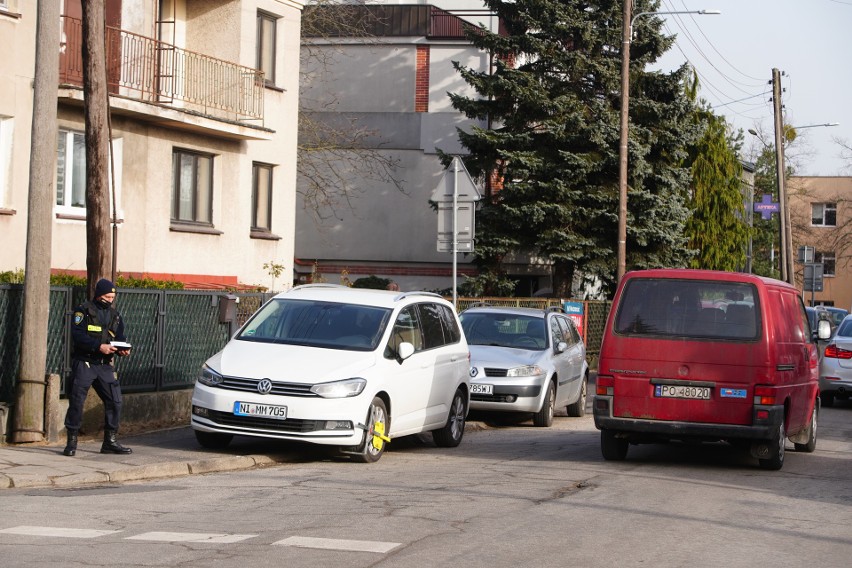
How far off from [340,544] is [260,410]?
14.8ft

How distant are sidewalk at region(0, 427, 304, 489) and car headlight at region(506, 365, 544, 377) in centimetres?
464

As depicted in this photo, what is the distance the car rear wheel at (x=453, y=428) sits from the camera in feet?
48.3

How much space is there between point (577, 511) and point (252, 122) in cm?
1867

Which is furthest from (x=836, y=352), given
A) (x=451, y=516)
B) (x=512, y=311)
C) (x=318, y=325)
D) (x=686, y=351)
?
(x=451, y=516)

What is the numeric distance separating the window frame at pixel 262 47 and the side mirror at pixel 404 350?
14865 millimetres

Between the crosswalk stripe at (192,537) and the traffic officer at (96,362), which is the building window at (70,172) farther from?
the crosswalk stripe at (192,537)

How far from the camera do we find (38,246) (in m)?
13.4

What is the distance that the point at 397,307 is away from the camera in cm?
1386

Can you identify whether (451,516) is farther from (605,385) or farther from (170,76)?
(170,76)

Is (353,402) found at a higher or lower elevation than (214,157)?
lower

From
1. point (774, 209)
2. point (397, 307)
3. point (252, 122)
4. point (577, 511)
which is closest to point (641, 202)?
point (774, 209)

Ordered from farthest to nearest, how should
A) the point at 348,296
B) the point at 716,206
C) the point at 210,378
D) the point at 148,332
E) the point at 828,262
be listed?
the point at 828,262 → the point at 716,206 → the point at 148,332 → the point at 348,296 → the point at 210,378

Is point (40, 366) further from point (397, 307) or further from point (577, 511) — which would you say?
point (577, 511)

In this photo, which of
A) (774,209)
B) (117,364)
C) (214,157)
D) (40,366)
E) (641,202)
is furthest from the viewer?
(774,209)
